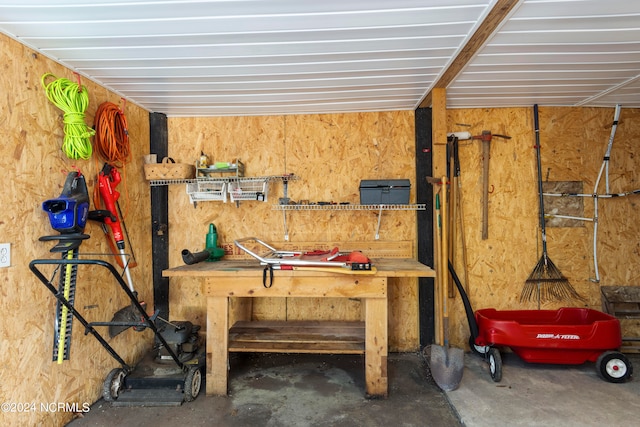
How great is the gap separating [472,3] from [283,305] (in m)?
2.82

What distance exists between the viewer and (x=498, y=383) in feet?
8.66

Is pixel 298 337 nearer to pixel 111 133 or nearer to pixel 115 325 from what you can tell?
pixel 115 325

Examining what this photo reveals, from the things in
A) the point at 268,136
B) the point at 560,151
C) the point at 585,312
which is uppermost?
the point at 268,136

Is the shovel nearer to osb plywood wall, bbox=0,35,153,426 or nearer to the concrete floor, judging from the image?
the concrete floor

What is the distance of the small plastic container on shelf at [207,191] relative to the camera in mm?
3057

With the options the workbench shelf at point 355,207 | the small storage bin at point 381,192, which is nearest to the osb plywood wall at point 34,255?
the workbench shelf at point 355,207

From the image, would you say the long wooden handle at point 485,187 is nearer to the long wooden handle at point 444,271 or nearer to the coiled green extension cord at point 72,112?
the long wooden handle at point 444,271

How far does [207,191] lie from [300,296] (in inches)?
54.9

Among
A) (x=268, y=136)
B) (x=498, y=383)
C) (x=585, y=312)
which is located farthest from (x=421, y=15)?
(x=585, y=312)

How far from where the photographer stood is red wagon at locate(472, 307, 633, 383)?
257 centimetres

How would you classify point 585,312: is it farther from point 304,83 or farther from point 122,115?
point 122,115

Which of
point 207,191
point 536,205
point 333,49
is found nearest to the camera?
point 333,49

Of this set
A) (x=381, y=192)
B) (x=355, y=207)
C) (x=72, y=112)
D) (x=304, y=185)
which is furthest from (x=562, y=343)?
(x=72, y=112)

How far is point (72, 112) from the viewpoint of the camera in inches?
86.7
